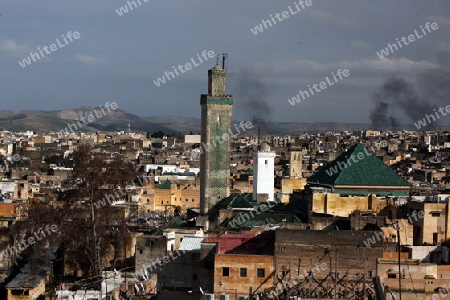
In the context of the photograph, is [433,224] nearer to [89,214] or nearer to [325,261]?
[325,261]

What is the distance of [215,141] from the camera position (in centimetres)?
3045

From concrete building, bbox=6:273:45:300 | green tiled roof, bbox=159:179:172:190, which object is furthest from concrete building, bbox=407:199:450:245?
green tiled roof, bbox=159:179:172:190

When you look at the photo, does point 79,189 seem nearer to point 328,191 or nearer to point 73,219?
point 73,219

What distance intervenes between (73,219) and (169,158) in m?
42.8

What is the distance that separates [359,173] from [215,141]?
18.9ft

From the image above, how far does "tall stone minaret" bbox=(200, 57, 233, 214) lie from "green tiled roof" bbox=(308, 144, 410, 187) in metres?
3.85

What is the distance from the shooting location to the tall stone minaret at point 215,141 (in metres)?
30.3

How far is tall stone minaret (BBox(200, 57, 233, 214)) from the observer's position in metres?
30.3

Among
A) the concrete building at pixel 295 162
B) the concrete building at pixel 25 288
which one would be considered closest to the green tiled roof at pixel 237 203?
the concrete building at pixel 25 288

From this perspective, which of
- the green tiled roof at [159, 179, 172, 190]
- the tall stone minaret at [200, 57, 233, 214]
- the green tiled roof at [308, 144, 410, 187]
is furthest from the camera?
the green tiled roof at [159, 179, 172, 190]

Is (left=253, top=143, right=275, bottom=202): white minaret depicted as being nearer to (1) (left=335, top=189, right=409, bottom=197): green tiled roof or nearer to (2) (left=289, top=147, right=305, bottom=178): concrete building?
(1) (left=335, top=189, right=409, bottom=197): green tiled roof

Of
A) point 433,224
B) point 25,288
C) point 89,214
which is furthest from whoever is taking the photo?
point 89,214

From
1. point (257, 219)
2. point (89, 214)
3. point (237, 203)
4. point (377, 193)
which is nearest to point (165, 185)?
point (237, 203)

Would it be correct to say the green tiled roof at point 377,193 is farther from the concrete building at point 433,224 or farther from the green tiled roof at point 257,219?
the concrete building at point 433,224
